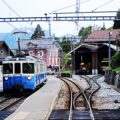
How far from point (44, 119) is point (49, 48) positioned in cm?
10923

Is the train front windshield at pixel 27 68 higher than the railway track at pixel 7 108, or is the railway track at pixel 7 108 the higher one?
the train front windshield at pixel 27 68

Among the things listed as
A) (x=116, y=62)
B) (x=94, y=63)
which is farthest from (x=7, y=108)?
(x=94, y=63)

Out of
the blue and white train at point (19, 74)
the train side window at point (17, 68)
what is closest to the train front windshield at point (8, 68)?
the blue and white train at point (19, 74)

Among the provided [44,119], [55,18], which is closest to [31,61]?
[55,18]

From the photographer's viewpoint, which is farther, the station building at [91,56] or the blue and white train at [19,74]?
the station building at [91,56]

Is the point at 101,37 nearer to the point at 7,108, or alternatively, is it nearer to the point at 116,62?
the point at 116,62

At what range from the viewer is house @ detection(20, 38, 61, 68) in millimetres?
115031

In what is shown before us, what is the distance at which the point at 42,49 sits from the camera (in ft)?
406

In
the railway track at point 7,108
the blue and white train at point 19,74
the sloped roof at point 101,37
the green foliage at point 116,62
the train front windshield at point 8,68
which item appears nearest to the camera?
the railway track at point 7,108

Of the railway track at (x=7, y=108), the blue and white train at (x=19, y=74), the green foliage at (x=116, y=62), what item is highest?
the green foliage at (x=116, y=62)

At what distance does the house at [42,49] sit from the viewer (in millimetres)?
115031

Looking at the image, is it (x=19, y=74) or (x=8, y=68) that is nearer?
(x=19, y=74)

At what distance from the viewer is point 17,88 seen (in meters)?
33.8

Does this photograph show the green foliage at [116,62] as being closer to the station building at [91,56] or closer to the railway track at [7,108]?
the railway track at [7,108]
